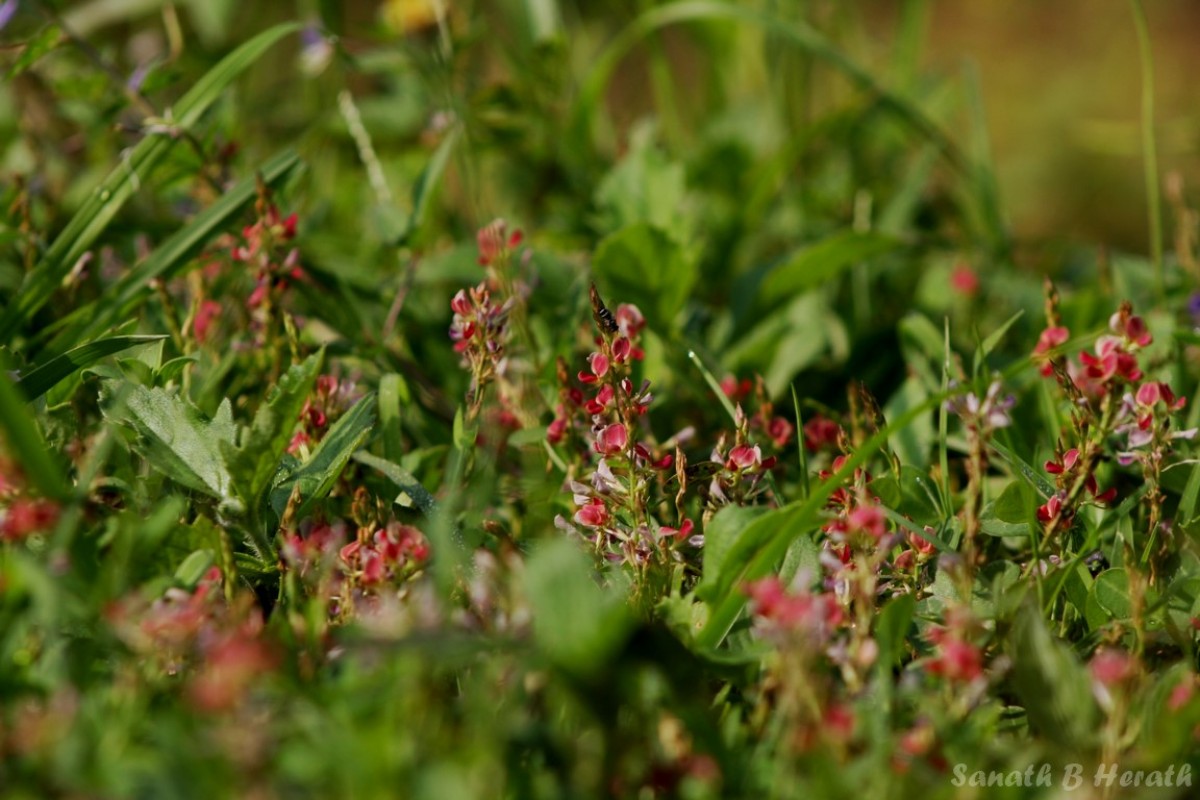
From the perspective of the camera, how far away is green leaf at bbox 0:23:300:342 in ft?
5.12

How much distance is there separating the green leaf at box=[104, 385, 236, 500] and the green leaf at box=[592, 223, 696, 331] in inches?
26.2

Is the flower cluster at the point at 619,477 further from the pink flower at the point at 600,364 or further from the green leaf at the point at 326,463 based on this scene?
the green leaf at the point at 326,463

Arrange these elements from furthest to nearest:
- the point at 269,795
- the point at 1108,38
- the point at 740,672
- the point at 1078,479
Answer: the point at 1108,38 < the point at 1078,479 < the point at 740,672 < the point at 269,795

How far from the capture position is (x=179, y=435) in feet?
4.23

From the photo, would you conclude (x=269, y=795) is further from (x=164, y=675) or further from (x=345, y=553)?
(x=345, y=553)

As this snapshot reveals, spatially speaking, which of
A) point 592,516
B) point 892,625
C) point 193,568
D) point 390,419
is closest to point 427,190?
point 390,419

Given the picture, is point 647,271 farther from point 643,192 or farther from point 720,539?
point 720,539

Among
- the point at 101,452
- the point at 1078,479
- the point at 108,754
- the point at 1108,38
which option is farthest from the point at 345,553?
the point at 1108,38

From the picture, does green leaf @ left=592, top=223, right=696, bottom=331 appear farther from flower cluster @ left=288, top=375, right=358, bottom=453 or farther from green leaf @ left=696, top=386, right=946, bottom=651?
green leaf @ left=696, top=386, right=946, bottom=651

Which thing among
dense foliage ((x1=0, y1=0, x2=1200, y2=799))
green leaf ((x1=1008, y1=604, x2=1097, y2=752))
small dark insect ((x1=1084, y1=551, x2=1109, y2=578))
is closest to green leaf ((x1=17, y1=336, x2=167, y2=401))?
dense foliage ((x1=0, y1=0, x2=1200, y2=799))

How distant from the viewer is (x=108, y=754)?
0.89 meters

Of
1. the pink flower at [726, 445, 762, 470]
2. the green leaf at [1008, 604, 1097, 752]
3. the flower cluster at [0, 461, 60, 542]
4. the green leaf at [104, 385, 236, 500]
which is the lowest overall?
the green leaf at [1008, 604, 1097, 752]

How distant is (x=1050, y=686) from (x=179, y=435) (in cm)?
90

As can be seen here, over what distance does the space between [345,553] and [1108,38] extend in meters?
5.46
